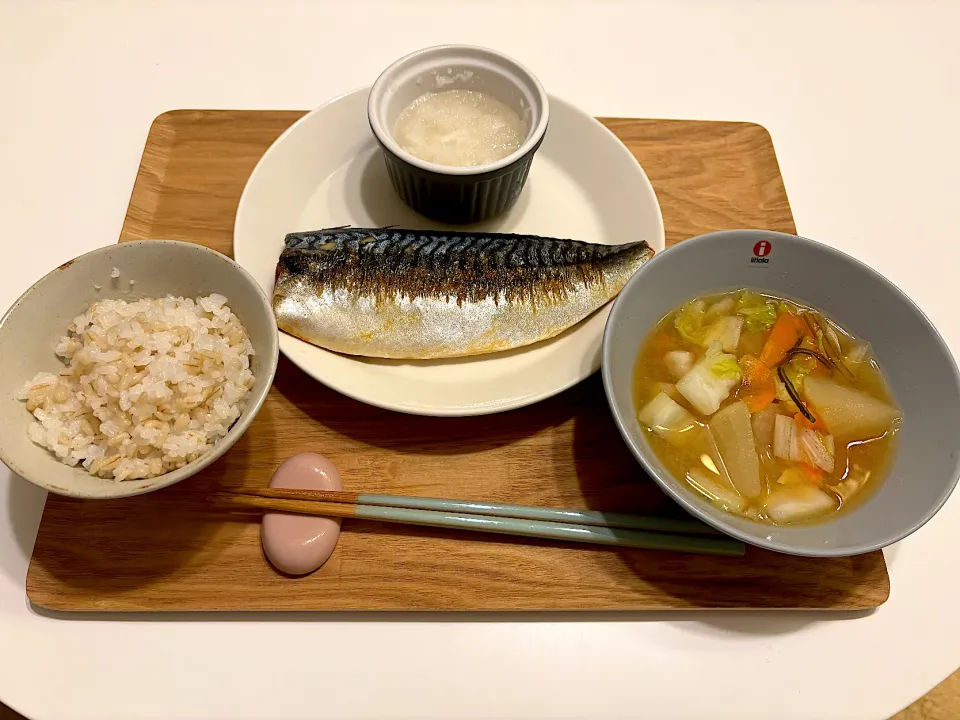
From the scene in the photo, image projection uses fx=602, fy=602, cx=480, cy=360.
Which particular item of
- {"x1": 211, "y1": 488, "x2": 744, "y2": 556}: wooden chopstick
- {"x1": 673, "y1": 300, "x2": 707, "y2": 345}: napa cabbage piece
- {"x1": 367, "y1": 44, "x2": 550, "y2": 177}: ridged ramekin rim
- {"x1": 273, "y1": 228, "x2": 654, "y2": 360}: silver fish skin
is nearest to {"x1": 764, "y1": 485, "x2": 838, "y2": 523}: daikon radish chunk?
{"x1": 211, "y1": 488, "x2": 744, "y2": 556}: wooden chopstick

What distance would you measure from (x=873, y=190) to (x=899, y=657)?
4.85 feet

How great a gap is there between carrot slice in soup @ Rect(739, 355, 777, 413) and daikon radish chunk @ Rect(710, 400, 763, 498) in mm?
31

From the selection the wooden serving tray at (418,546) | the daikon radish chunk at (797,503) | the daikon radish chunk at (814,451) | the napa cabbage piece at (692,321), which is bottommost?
the wooden serving tray at (418,546)

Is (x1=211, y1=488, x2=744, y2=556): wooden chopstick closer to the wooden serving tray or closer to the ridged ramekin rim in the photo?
the wooden serving tray

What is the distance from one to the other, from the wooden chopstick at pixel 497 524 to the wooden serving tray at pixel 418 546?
0.15 feet

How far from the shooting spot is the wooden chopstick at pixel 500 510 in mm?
1297

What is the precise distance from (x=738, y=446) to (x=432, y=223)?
3.34 ft

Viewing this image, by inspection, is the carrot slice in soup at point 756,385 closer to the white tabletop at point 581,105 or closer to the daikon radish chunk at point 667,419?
the daikon radish chunk at point 667,419

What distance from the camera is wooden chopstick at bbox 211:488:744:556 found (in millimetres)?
1285

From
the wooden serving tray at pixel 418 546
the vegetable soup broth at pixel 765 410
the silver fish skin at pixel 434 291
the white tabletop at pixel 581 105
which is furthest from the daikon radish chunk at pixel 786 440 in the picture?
the silver fish skin at pixel 434 291

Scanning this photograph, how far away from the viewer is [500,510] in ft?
4.32

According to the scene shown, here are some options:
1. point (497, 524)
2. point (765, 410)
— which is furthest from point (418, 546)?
point (765, 410)

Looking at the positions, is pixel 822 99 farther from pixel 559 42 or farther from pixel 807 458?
pixel 807 458

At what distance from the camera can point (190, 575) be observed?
1267mm
